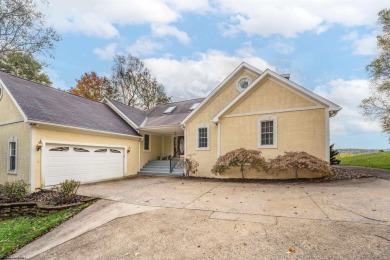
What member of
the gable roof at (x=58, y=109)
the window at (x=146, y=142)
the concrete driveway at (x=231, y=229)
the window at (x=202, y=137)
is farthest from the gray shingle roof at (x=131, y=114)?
the concrete driveway at (x=231, y=229)

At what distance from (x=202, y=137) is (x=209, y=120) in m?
1.15

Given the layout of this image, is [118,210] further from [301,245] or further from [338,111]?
[338,111]

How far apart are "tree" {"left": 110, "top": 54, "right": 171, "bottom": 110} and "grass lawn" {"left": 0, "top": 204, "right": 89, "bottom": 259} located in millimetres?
22790

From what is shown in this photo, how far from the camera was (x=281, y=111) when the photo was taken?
1149cm

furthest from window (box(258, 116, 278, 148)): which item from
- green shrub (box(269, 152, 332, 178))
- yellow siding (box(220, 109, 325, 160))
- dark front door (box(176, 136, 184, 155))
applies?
dark front door (box(176, 136, 184, 155))

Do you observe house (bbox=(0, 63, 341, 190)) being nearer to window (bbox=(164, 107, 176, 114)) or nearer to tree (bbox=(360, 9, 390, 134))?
window (bbox=(164, 107, 176, 114))

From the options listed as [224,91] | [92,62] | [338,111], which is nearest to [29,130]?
[224,91]

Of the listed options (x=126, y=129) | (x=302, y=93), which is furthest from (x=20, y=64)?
(x=302, y=93)

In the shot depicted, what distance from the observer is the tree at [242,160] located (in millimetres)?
11492

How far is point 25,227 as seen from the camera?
6523 millimetres

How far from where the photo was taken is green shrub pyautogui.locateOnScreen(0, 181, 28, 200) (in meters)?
9.00

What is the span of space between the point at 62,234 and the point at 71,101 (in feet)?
36.2

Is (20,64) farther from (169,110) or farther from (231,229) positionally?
(231,229)

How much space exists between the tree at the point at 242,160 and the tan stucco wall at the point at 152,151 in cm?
696
